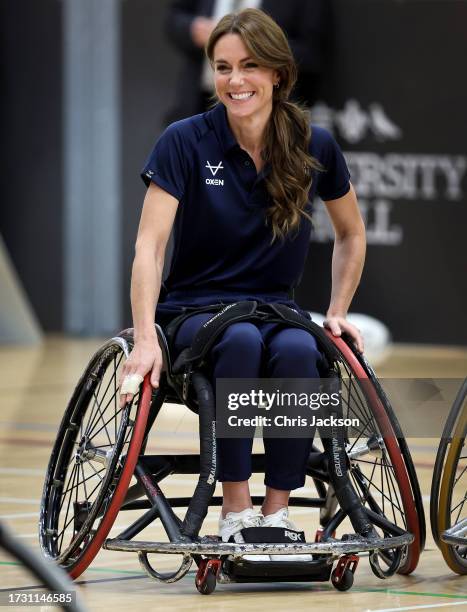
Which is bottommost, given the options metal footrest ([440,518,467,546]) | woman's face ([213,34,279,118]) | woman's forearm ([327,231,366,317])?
metal footrest ([440,518,467,546])

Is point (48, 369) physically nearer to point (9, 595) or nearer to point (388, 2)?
point (388, 2)

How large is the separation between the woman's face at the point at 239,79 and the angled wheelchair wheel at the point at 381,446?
551 mm

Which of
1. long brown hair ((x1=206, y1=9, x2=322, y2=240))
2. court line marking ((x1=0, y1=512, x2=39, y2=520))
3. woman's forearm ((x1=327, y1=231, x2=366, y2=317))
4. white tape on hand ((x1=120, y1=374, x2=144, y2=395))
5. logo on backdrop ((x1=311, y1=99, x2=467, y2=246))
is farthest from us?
logo on backdrop ((x1=311, y1=99, x2=467, y2=246))

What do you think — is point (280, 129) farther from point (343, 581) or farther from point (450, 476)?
point (343, 581)

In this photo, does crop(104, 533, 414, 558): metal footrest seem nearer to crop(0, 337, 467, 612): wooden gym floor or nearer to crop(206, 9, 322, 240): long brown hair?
crop(0, 337, 467, 612): wooden gym floor

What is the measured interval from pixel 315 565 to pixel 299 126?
1017 mm

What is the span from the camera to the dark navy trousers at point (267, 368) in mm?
3137

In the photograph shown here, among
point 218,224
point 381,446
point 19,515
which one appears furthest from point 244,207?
point 19,515

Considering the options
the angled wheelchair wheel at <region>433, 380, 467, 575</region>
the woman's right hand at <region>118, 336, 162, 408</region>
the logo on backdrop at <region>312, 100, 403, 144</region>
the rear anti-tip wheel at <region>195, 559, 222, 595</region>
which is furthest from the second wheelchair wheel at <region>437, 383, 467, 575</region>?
the logo on backdrop at <region>312, 100, 403, 144</region>

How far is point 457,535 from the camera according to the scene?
3.19 m

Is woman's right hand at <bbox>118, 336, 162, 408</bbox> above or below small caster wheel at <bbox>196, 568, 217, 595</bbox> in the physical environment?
above

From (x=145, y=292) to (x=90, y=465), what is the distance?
0.49m

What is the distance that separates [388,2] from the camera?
27.7 feet

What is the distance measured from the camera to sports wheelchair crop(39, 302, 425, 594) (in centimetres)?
304
